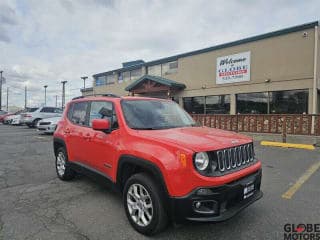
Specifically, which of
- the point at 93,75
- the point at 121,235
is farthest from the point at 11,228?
the point at 93,75

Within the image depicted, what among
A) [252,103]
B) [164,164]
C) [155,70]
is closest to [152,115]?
[164,164]

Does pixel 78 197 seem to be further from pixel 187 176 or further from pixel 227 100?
pixel 227 100

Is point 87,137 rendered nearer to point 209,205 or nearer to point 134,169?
point 134,169

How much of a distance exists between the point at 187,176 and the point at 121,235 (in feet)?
3.97

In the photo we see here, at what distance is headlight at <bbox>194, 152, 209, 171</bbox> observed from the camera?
9.07 feet

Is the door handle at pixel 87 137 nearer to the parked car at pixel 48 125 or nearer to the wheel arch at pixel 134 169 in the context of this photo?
the wheel arch at pixel 134 169

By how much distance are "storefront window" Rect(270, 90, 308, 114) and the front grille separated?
11566 mm

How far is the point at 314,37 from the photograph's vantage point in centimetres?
1252

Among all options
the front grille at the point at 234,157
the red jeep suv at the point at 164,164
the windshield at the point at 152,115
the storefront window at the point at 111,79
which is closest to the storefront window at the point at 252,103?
the windshield at the point at 152,115

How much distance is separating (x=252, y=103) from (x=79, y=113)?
41.3ft

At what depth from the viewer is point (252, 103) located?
49.5 feet

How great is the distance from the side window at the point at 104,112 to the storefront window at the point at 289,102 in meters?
12.4

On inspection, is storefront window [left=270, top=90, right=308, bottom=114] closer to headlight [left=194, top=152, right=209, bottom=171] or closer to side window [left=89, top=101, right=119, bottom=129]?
side window [left=89, top=101, right=119, bottom=129]

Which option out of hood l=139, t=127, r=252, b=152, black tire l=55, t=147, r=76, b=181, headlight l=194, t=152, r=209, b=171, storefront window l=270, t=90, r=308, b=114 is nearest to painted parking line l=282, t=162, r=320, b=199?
hood l=139, t=127, r=252, b=152
